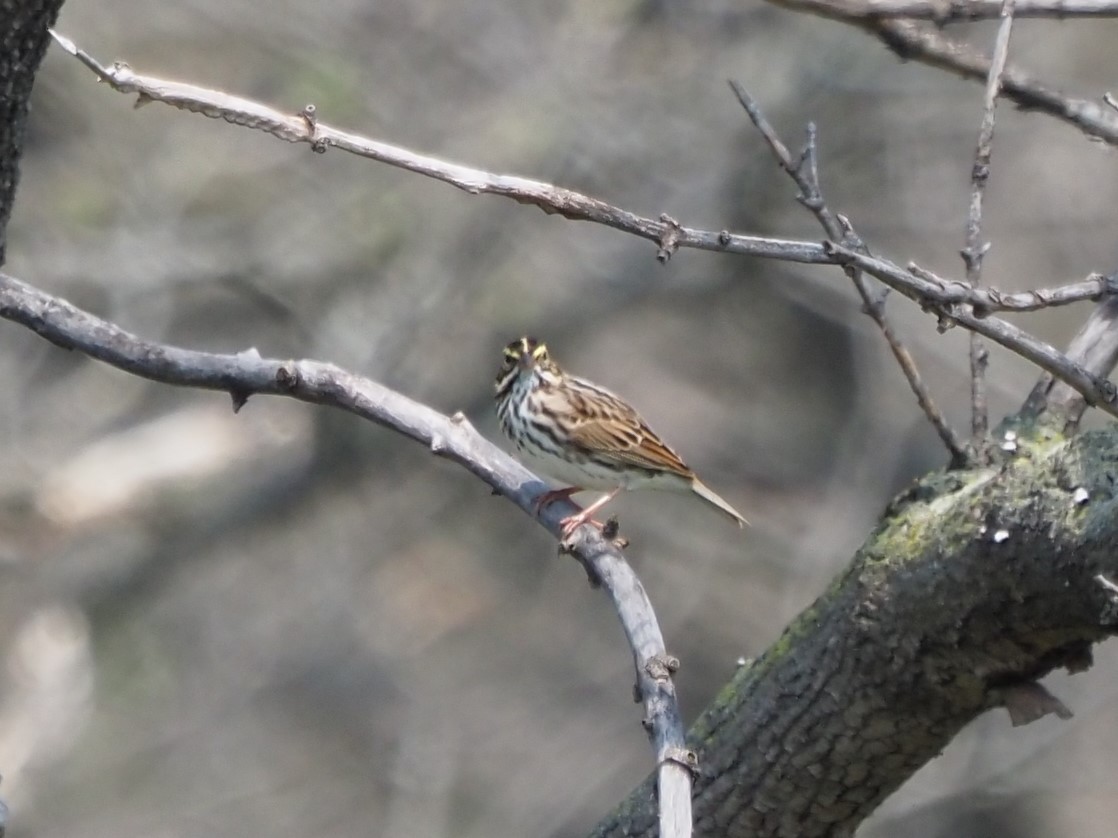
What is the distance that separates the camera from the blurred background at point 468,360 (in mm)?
8773

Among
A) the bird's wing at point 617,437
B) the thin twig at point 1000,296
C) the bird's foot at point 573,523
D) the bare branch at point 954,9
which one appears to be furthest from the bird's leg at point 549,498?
the thin twig at point 1000,296

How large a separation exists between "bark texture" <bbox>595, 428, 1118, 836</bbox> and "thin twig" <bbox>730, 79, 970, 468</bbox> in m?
0.09

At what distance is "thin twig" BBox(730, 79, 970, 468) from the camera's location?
2.32 m

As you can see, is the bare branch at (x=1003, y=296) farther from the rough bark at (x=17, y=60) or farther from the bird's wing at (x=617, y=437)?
the bird's wing at (x=617, y=437)

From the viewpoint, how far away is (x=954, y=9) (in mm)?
2303

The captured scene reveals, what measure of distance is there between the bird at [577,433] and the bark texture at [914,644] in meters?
1.60

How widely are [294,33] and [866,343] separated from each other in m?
3.78

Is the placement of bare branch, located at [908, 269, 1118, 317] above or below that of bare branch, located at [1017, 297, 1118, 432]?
below

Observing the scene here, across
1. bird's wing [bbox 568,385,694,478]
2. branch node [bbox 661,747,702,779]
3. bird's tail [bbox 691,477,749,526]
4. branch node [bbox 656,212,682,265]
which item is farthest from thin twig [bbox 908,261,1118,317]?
bird's tail [bbox 691,477,749,526]

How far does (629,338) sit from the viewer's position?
34.0 feet

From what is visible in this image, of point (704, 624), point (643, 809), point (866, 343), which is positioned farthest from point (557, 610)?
point (643, 809)

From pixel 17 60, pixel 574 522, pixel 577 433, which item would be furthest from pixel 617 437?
pixel 17 60

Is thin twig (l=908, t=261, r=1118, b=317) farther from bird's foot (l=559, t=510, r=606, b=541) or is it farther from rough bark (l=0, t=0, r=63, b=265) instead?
rough bark (l=0, t=0, r=63, b=265)

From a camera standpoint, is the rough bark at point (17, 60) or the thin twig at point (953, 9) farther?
the rough bark at point (17, 60)
